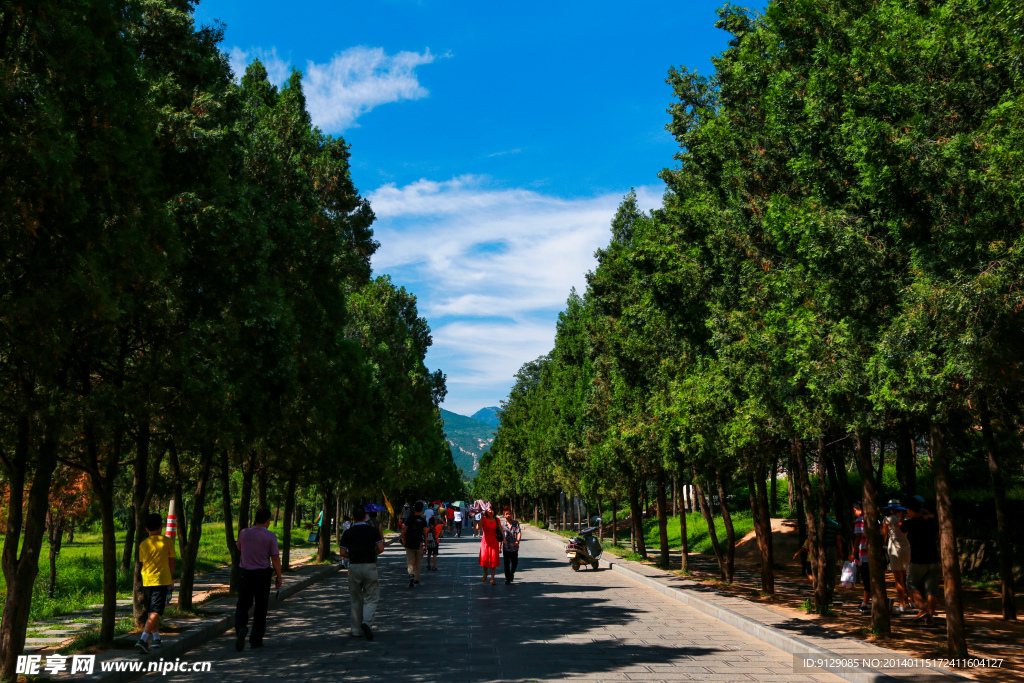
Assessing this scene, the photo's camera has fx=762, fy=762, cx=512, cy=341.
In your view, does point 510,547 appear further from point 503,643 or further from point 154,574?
point 154,574

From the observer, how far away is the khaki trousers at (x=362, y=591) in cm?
1159

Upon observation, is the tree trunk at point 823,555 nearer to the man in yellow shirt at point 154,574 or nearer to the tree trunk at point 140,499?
the man in yellow shirt at point 154,574

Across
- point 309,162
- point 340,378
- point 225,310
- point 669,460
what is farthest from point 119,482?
point 669,460

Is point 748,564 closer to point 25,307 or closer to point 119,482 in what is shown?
point 119,482

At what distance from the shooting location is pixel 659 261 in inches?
666

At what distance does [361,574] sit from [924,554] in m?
8.86

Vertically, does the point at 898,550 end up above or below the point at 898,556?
above

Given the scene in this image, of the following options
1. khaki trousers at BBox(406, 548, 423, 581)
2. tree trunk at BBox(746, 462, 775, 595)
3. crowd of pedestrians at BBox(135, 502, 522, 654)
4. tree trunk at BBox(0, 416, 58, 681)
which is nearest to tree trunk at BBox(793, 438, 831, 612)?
tree trunk at BBox(746, 462, 775, 595)

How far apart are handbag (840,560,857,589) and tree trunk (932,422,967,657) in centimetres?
361

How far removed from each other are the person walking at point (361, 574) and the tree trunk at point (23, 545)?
13.3 feet

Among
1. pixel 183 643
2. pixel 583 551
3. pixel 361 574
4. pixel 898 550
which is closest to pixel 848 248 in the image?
pixel 898 550

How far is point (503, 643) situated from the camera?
1084 cm

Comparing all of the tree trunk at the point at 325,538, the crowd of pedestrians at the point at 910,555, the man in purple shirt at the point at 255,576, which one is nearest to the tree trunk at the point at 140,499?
the man in purple shirt at the point at 255,576

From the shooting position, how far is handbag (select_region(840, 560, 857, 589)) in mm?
13539
